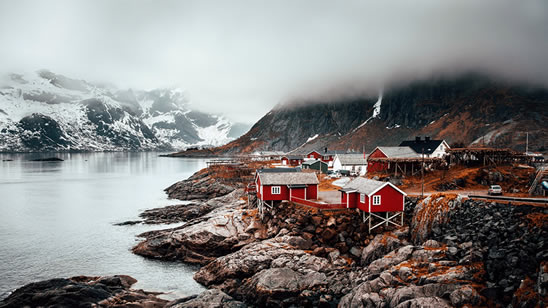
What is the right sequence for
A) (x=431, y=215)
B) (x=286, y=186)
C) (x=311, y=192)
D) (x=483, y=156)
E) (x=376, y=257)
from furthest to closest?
1. (x=483, y=156)
2. (x=311, y=192)
3. (x=286, y=186)
4. (x=431, y=215)
5. (x=376, y=257)

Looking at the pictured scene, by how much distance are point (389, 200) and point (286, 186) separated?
12.6m

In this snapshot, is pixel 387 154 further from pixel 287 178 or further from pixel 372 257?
pixel 372 257

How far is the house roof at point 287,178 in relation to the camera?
42469 millimetres

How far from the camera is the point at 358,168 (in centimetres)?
7638

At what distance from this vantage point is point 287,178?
1704 inches

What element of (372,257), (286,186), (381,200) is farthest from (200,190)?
(372,257)

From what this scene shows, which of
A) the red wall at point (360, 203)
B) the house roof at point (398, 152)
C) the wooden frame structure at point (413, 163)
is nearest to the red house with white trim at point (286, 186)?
the red wall at point (360, 203)

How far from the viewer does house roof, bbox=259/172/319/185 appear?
42469 millimetres

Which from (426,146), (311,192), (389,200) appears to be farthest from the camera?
(426,146)

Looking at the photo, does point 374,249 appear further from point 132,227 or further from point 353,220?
point 132,227

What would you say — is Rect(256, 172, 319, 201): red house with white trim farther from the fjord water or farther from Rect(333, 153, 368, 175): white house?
Rect(333, 153, 368, 175): white house

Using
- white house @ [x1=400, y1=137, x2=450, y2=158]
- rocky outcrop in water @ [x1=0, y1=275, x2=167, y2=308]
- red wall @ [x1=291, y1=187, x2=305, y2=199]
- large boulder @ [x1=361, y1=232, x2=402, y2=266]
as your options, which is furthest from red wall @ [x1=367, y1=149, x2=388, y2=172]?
rocky outcrop in water @ [x1=0, y1=275, x2=167, y2=308]

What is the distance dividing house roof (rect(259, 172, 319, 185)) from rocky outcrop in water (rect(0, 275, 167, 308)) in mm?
18404

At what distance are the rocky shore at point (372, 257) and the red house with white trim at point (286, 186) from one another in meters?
1.72
